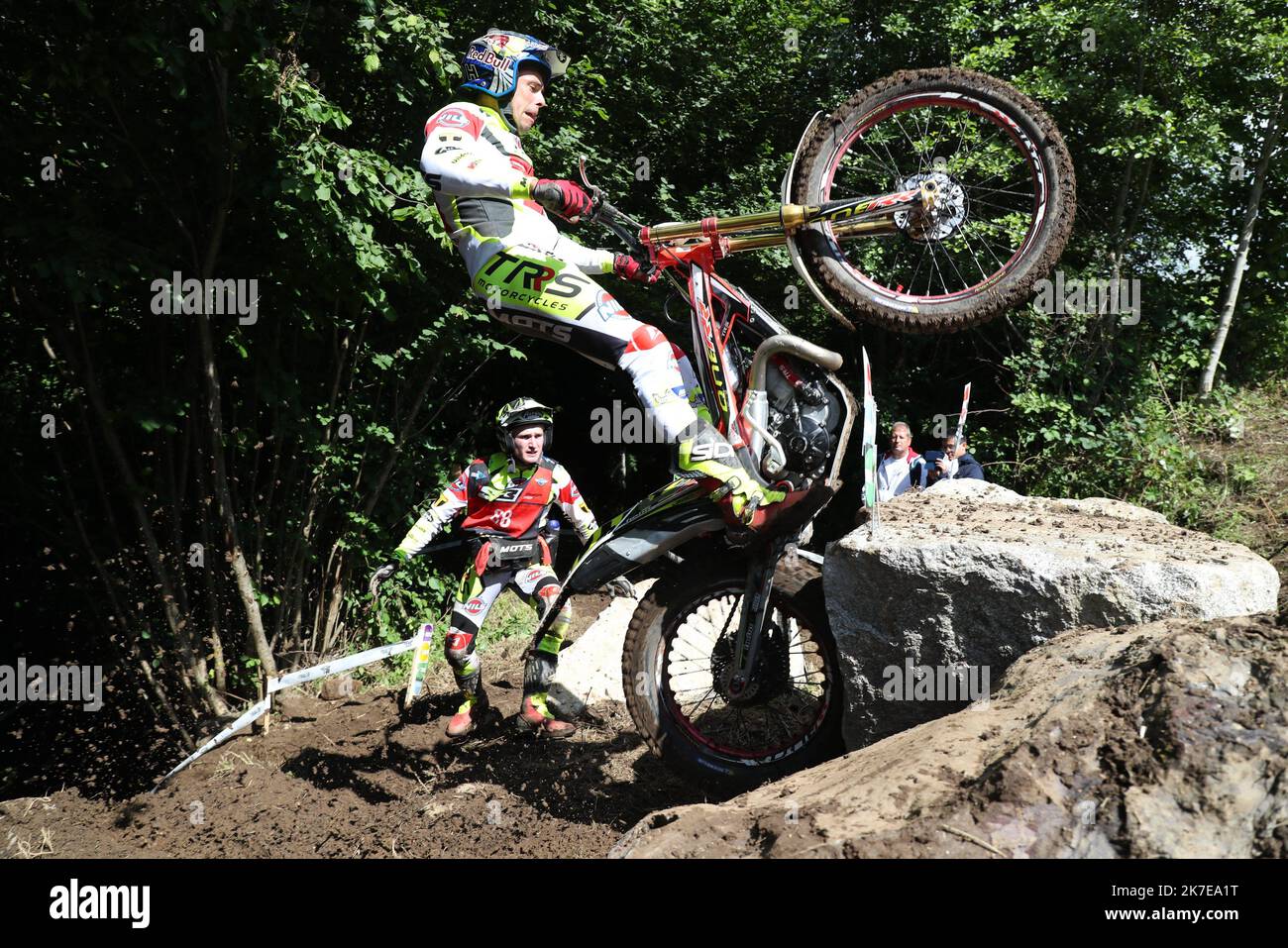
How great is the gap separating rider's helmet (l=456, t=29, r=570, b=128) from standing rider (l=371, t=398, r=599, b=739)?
236 centimetres

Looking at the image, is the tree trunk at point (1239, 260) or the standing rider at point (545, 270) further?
the tree trunk at point (1239, 260)

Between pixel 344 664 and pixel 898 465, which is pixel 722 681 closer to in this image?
pixel 344 664

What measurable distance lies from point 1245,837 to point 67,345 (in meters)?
6.98

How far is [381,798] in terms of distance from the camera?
16.4 feet

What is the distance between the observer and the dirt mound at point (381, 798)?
440cm

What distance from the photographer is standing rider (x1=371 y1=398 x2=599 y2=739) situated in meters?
5.84

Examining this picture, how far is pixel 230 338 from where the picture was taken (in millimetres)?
6797

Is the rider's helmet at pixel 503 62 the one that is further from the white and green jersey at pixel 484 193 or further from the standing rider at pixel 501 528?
the standing rider at pixel 501 528

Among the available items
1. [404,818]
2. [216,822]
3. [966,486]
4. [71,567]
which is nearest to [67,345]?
[71,567]

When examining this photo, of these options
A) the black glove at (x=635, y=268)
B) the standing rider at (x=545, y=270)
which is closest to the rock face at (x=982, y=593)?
the standing rider at (x=545, y=270)

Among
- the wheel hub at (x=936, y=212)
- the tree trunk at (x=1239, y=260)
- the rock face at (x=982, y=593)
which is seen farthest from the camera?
the tree trunk at (x=1239, y=260)

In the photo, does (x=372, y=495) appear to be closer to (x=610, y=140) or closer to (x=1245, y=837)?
(x=610, y=140)

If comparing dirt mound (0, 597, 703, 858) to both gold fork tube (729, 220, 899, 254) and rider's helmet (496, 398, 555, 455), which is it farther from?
gold fork tube (729, 220, 899, 254)

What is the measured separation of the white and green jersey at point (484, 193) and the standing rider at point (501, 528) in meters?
2.07
